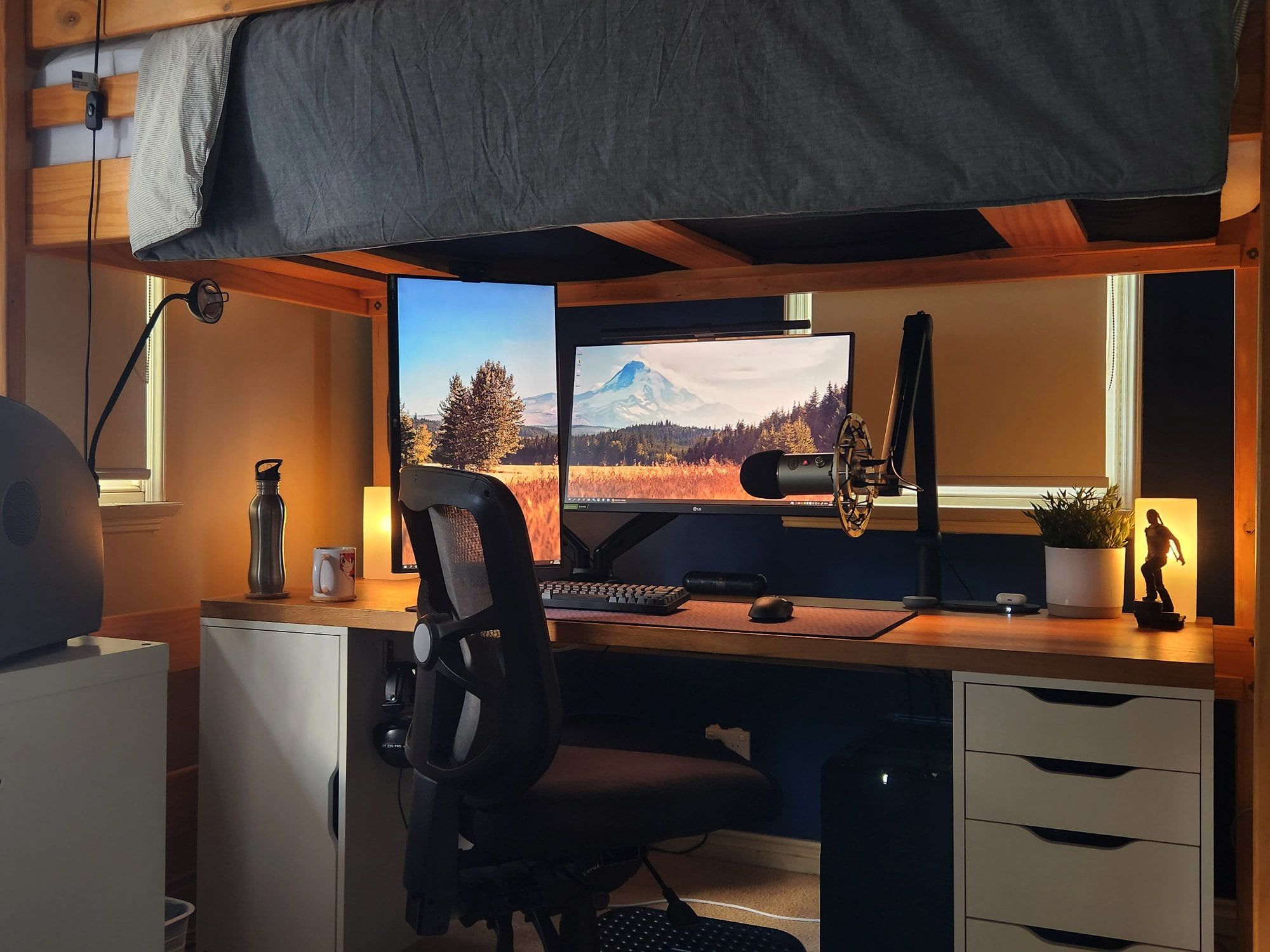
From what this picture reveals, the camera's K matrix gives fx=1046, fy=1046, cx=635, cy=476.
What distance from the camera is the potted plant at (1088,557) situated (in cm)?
201

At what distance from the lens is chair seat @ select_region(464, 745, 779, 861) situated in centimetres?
151

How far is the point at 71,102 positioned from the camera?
6.63 feet

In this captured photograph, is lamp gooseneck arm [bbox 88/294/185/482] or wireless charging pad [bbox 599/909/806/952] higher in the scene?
lamp gooseneck arm [bbox 88/294/185/482]

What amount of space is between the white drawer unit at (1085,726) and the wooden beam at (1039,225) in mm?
796

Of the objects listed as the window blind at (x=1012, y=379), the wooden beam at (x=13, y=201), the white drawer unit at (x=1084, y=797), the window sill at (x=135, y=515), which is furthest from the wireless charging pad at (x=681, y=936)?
the wooden beam at (x=13, y=201)

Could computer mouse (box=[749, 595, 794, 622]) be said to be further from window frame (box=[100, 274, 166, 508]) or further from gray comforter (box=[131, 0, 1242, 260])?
window frame (box=[100, 274, 166, 508])

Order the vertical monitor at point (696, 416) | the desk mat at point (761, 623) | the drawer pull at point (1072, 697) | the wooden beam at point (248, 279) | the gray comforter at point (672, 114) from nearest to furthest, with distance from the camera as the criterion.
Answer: the gray comforter at point (672, 114) → the drawer pull at point (1072, 697) → the desk mat at point (761, 623) → the wooden beam at point (248, 279) → the vertical monitor at point (696, 416)

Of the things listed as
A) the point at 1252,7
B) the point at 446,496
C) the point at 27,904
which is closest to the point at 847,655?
the point at 446,496

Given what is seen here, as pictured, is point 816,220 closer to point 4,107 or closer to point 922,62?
point 922,62

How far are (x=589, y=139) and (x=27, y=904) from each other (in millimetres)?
1325

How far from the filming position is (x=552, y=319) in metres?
2.52

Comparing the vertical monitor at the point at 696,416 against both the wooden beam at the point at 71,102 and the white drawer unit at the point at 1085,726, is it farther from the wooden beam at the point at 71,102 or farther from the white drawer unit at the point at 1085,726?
the wooden beam at the point at 71,102

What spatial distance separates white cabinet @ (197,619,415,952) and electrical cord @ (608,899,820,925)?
58 centimetres

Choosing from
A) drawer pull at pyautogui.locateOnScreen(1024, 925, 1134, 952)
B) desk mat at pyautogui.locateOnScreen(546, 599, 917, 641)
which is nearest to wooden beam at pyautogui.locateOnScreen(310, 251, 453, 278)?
desk mat at pyautogui.locateOnScreen(546, 599, 917, 641)
